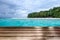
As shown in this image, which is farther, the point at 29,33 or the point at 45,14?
the point at 45,14

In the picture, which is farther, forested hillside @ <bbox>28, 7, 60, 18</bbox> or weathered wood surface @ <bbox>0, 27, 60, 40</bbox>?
forested hillside @ <bbox>28, 7, 60, 18</bbox>

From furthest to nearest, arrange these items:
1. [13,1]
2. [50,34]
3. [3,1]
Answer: [13,1], [3,1], [50,34]

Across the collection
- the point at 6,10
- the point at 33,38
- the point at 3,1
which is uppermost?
the point at 3,1

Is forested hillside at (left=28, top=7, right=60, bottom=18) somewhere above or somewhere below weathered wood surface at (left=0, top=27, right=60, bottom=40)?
above

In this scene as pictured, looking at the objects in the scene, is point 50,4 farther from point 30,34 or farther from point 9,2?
point 30,34

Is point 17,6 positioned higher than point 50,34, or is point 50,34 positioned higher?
point 17,6

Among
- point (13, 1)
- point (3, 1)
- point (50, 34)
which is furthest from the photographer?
point (13, 1)

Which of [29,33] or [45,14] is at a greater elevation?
[45,14]

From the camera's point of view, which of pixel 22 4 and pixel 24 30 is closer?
pixel 24 30

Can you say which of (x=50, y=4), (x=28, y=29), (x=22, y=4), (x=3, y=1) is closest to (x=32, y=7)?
(x=22, y=4)

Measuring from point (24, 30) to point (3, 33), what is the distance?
0.13m

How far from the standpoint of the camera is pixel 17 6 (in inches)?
55.2

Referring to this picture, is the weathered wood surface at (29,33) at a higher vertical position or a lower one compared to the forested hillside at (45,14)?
lower

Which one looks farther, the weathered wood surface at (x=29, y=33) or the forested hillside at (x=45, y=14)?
the forested hillside at (x=45, y=14)
